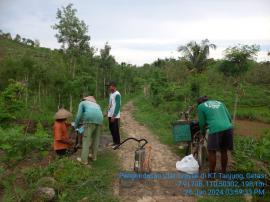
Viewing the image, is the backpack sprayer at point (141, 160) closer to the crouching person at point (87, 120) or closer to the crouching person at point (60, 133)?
the crouching person at point (87, 120)

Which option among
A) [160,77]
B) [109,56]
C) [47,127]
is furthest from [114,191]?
[109,56]

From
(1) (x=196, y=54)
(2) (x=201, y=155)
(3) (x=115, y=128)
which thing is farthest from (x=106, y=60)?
(2) (x=201, y=155)

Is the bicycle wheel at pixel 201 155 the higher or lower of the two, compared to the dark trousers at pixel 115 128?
lower

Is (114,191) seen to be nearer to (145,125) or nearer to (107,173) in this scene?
(107,173)

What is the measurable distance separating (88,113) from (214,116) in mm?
2417

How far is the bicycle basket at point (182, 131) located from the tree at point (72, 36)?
24.8ft

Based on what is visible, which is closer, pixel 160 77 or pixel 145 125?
pixel 145 125

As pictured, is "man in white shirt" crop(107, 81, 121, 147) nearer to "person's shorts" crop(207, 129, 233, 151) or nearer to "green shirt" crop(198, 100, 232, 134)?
"green shirt" crop(198, 100, 232, 134)

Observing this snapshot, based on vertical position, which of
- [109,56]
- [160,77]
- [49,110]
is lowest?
[49,110]

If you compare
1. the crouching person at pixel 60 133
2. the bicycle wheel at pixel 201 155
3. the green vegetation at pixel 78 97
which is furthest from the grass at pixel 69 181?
the bicycle wheel at pixel 201 155

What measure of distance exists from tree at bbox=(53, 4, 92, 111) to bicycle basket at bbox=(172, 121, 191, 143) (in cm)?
757

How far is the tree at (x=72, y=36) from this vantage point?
1370cm

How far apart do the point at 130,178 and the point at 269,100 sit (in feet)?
61.4

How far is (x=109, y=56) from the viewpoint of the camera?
21.6 m
